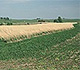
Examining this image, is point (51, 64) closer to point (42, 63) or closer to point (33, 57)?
point (42, 63)

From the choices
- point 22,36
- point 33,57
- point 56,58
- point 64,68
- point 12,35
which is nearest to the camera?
point 64,68

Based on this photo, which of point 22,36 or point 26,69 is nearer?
point 26,69

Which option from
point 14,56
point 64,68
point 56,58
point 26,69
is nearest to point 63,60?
point 56,58

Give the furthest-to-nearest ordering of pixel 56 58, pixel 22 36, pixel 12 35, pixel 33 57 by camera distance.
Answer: pixel 22 36, pixel 12 35, pixel 33 57, pixel 56 58

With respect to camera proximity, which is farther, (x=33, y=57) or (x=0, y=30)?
(x=0, y=30)

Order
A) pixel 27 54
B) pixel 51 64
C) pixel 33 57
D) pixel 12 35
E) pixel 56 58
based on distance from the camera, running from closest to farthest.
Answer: pixel 51 64, pixel 56 58, pixel 33 57, pixel 27 54, pixel 12 35

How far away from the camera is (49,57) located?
1758 centimetres

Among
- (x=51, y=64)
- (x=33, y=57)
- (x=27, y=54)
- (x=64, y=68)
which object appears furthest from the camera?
(x=27, y=54)

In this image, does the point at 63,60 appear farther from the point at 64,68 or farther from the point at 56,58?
the point at 64,68

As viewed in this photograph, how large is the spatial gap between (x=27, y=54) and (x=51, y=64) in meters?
4.69

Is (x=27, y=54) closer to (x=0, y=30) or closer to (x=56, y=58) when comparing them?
(x=56, y=58)

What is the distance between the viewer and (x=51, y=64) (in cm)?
1513

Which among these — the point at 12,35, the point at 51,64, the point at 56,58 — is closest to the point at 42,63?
the point at 51,64

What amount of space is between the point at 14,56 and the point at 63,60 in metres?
4.76
